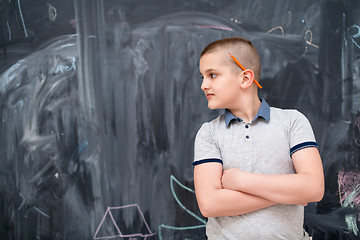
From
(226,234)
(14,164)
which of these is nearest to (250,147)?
(226,234)

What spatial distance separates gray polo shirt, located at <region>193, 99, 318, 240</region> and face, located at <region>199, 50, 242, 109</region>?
8 centimetres

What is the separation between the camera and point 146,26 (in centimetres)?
170

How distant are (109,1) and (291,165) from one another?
1210 mm

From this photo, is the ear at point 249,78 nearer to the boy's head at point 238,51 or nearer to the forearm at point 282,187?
the boy's head at point 238,51

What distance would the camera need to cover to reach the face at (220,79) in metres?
1.13

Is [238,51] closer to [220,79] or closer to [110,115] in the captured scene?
[220,79]

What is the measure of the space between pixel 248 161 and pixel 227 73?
309 mm

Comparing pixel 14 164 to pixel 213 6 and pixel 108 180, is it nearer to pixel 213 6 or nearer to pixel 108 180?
pixel 108 180

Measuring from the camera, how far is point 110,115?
5.54 ft

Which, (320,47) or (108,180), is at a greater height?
(320,47)

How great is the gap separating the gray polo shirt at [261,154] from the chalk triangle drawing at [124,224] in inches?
24.8

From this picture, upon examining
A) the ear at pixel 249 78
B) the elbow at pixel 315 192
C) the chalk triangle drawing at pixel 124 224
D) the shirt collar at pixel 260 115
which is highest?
the ear at pixel 249 78

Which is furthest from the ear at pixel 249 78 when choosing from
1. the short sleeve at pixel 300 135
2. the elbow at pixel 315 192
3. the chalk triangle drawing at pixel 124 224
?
the chalk triangle drawing at pixel 124 224

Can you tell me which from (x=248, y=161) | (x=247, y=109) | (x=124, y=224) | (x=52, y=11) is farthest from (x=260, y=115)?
(x=52, y=11)
